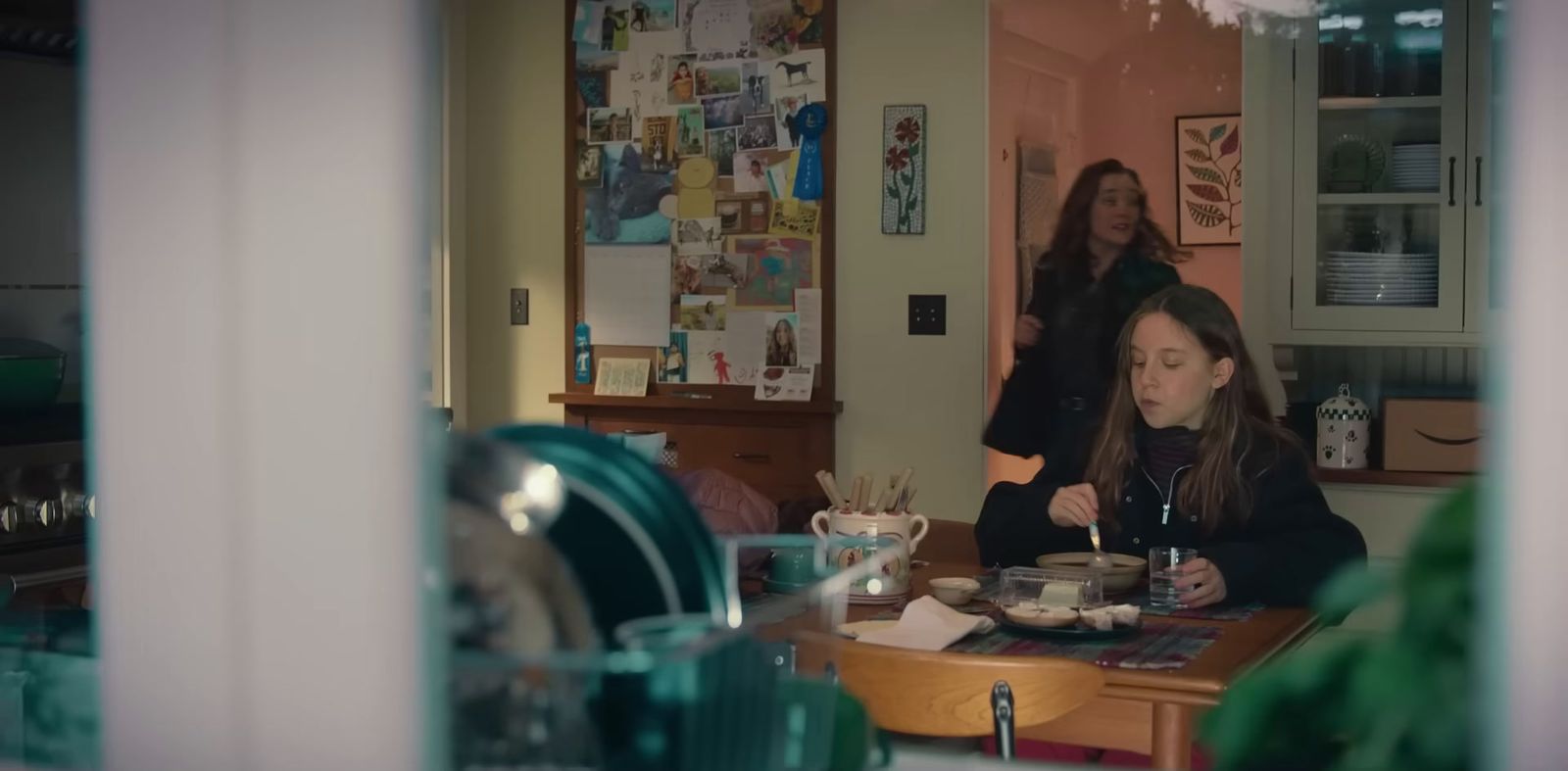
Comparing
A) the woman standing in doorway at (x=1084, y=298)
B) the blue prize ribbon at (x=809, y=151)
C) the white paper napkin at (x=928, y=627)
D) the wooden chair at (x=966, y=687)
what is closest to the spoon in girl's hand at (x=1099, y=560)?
the white paper napkin at (x=928, y=627)

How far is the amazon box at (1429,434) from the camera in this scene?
3709mm

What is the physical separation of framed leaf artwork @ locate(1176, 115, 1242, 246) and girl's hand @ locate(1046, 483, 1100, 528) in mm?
1441

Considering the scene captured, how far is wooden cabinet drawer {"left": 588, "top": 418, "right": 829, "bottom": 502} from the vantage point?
4.48 meters

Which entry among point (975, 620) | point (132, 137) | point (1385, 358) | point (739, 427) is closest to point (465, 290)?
point (739, 427)

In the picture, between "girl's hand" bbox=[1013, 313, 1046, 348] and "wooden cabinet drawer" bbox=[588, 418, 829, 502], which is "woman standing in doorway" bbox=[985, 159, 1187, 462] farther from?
"wooden cabinet drawer" bbox=[588, 418, 829, 502]

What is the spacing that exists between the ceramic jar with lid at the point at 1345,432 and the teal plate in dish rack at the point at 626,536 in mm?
3555

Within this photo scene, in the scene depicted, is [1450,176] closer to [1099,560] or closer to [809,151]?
[809,151]

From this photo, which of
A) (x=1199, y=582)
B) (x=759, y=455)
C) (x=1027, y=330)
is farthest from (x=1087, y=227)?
(x=1199, y=582)

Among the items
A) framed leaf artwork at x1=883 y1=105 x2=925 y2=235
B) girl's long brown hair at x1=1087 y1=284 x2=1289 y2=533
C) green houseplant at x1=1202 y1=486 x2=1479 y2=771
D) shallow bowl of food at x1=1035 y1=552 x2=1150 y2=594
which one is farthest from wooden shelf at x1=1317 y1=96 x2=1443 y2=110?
green houseplant at x1=1202 y1=486 x2=1479 y2=771

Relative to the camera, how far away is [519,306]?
16.1 feet

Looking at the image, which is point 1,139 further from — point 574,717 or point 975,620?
point 574,717

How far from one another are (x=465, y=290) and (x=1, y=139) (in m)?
2.33

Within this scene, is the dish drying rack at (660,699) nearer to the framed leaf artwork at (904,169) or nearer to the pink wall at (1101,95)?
the pink wall at (1101,95)

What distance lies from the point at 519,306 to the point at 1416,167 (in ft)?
8.40
